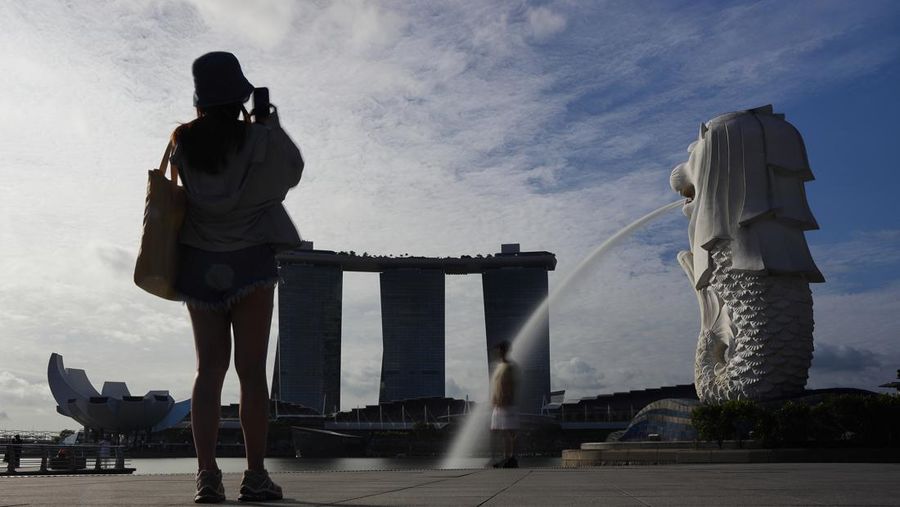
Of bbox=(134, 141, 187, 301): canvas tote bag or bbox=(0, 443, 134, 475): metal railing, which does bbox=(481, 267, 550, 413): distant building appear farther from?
bbox=(134, 141, 187, 301): canvas tote bag

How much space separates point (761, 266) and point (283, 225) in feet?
107

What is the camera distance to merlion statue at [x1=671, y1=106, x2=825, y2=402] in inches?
1382

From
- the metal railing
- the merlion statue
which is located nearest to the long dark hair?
the metal railing

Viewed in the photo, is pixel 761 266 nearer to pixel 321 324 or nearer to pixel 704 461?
pixel 704 461

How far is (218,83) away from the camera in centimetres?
504

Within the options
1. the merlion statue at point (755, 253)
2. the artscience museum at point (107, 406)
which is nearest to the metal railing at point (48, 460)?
the merlion statue at point (755, 253)

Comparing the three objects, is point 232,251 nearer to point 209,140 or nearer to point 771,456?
point 209,140


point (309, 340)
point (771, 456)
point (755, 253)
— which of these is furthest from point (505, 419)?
point (309, 340)

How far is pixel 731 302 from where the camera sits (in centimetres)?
3619

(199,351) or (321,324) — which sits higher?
(321,324)

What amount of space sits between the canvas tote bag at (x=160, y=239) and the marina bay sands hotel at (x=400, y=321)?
137 meters

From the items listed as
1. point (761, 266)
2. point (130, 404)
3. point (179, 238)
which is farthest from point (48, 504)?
point (130, 404)

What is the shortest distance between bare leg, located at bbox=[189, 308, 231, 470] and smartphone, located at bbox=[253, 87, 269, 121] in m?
1.21

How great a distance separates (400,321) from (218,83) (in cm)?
14209
